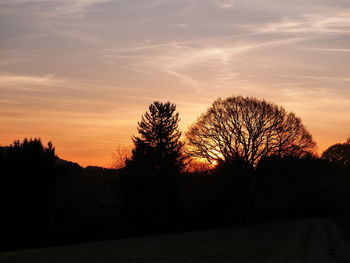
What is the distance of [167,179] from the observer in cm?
5891

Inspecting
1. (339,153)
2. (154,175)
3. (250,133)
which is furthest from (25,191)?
(339,153)

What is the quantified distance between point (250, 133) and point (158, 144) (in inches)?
462

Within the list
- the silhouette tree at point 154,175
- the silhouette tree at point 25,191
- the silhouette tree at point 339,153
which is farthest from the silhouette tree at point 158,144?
the silhouette tree at point 339,153

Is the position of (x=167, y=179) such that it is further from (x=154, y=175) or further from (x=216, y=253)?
(x=216, y=253)

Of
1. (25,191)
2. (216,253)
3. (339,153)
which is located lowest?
(216,253)

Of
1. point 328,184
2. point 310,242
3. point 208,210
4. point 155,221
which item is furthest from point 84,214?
point 328,184

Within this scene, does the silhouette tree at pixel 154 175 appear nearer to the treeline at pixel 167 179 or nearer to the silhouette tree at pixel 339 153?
the treeline at pixel 167 179

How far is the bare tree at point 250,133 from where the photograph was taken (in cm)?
5631

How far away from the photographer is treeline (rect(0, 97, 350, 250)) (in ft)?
186

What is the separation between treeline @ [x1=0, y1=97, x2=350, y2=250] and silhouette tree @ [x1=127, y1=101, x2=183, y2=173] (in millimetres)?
128

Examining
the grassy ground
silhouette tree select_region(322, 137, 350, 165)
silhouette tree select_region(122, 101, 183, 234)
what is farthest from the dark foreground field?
silhouette tree select_region(322, 137, 350, 165)

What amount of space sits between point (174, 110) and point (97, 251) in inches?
1086

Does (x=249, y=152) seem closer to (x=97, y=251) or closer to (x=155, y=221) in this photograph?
(x=155, y=221)

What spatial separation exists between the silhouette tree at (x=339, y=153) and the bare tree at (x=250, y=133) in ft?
109
